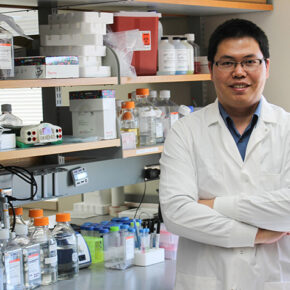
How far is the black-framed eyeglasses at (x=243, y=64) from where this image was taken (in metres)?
2.11

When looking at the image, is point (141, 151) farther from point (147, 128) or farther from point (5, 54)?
point (5, 54)

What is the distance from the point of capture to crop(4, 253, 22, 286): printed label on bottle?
2.47 m

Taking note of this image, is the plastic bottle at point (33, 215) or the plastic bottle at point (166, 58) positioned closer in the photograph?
the plastic bottle at point (33, 215)

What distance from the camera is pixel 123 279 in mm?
2730

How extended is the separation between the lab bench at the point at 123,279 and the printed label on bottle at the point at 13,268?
6.3 inches

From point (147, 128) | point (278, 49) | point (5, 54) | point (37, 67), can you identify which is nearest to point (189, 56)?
point (147, 128)

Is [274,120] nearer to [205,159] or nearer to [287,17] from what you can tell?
[205,159]

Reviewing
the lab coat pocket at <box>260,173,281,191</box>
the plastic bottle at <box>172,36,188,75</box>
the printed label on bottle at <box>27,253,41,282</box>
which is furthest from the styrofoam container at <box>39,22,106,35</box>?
the lab coat pocket at <box>260,173,281,191</box>

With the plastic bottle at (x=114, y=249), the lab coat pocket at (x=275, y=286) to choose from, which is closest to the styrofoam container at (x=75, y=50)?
the plastic bottle at (x=114, y=249)

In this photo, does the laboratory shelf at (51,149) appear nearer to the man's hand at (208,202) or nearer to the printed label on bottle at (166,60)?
the printed label on bottle at (166,60)

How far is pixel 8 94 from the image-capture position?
11.1 feet

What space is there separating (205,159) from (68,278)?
96 centimetres

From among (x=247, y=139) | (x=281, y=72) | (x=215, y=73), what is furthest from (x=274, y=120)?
(x=281, y=72)

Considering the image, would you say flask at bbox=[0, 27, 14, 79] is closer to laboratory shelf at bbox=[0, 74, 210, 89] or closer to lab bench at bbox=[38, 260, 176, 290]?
laboratory shelf at bbox=[0, 74, 210, 89]
